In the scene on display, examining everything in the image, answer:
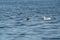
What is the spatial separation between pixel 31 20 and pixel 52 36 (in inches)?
74.3

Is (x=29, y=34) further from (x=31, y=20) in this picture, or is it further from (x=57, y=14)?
(x=57, y=14)

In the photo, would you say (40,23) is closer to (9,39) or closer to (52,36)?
(52,36)

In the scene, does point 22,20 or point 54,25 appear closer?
point 54,25

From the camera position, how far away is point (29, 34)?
716 centimetres

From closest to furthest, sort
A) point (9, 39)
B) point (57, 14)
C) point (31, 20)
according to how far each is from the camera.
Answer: point (9, 39) → point (31, 20) → point (57, 14)

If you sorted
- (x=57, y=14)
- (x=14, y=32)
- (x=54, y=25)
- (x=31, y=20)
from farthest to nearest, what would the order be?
1. (x=57, y=14)
2. (x=31, y=20)
3. (x=54, y=25)
4. (x=14, y=32)

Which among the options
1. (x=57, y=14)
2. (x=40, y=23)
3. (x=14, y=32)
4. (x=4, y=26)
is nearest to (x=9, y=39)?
(x=14, y=32)

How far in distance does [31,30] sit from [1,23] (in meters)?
1.54

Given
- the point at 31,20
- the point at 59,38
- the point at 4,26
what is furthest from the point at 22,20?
the point at 59,38

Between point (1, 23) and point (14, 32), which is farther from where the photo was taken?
point (1, 23)

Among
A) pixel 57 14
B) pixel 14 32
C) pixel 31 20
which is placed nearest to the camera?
pixel 14 32

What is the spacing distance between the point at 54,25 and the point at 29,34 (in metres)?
1.28

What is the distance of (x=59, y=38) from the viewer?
6.78 m

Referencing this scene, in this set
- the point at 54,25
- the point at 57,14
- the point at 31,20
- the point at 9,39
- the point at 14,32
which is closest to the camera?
the point at 9,39
